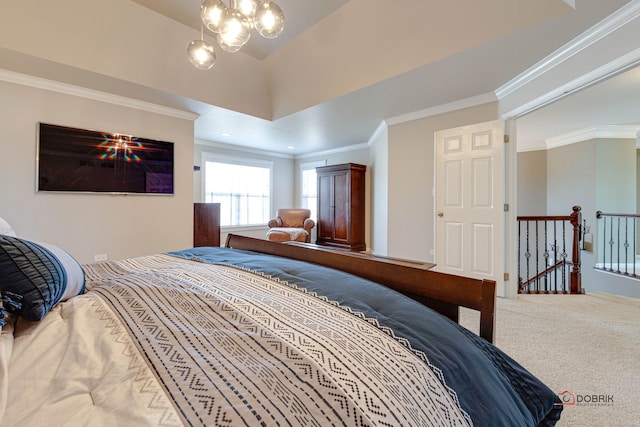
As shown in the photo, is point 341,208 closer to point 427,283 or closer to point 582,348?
point 582,348

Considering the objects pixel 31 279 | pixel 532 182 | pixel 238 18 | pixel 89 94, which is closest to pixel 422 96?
pixel 238 18

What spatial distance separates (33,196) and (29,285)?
2938mm

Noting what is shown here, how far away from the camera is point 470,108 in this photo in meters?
3.36

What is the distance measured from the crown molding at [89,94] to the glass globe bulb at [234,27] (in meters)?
2.28

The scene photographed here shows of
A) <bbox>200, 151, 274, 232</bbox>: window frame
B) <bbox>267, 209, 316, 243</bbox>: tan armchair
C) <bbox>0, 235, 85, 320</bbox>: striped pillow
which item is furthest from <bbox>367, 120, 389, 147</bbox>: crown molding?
<bbox>0, 235, 85, 320</bbox>: striped pillow

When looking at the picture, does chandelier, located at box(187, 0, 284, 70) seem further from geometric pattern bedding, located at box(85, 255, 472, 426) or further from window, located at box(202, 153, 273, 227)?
window, located at box(202, 153, 273, 227)

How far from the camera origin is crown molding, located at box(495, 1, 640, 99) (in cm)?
186

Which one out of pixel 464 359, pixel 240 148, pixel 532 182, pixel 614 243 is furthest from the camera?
pixel 240 148

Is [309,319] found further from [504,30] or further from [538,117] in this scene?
[538,117]

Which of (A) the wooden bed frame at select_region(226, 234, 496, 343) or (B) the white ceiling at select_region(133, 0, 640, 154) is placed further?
(B) the white ceiling at select_region(133, 0, 640, 154)

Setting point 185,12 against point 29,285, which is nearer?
point 29,285

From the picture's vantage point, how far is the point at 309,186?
6746 mm

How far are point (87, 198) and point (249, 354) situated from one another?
356 cm

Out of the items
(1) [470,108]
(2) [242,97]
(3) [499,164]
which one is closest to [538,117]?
(1) [470,108]
